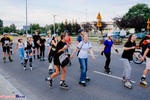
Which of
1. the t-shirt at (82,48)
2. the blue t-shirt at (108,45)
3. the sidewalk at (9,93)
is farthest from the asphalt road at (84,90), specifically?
the blue t-shirt at (108,45)

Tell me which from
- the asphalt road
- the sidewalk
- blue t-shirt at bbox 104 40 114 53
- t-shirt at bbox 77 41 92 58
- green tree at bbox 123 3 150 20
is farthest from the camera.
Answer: green tree at bbox 123 3 150 20

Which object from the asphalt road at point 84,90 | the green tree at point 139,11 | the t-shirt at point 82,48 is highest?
the green tree at point 139,11

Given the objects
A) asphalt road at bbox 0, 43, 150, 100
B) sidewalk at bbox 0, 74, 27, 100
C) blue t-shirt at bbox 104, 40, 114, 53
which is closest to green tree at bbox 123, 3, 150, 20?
blue t-shirt at bbox 104, 40, 114, 53

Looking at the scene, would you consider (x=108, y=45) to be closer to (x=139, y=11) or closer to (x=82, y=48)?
(x=82, y=48)

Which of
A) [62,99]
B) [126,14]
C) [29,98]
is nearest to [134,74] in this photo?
[62,99]

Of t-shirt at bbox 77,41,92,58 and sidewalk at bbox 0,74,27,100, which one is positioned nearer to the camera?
sidewalk at bbox 0,74,27,100

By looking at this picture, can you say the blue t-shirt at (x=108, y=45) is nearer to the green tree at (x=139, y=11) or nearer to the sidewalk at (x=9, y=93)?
the sidewalk at (x=9, y=93)

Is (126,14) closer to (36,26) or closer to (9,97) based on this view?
(36,26)

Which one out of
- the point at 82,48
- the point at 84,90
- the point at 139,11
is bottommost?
the point at 84,90

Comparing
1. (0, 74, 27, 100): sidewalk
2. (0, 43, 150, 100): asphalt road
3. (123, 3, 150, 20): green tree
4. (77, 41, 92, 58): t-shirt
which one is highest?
(123, 3, 150, 20): green tree

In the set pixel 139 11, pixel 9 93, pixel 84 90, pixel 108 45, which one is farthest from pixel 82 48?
pixel 139 11

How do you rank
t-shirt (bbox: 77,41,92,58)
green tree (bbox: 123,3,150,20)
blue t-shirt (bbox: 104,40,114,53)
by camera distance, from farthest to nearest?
green tree (bbox: 123,3,150,20) → blue t-shirt (bbox: 104,40,114,53) → t-shirt (bbox: 77,41,92,58)

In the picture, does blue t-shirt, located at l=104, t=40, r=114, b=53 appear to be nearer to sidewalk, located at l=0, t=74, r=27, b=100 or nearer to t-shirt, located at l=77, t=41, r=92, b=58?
t-shirt, located at l=77, t=41, r=92, b=58

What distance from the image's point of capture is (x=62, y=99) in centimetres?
434
